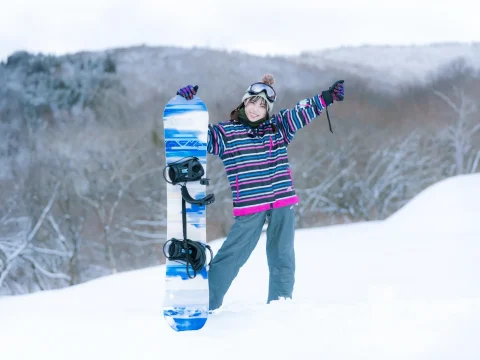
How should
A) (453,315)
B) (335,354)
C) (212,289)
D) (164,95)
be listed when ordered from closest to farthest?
(335,354), (453,315), (212,289), (164,95)

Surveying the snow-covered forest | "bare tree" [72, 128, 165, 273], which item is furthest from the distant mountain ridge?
"bare tree" [72, 128, 165, 273]

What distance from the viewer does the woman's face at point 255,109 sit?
228 centimetres

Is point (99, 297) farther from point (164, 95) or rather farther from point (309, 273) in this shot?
point (164, 95)

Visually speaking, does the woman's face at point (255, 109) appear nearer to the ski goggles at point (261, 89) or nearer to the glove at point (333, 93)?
the ski goggles at point (261, 89)

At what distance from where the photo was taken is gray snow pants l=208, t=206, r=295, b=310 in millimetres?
2236

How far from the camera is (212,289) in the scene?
7.43 feet

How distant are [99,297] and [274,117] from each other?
7.64ft

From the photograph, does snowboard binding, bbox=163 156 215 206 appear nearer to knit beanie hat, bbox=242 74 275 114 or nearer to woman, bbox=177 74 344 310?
woman, bbox=177 74 344 310

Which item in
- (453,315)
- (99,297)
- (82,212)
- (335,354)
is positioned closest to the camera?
(335,354)

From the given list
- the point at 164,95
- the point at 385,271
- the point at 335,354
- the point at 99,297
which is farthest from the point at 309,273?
the point at 164,95

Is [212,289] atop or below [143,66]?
below

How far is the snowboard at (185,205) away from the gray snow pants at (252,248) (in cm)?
16

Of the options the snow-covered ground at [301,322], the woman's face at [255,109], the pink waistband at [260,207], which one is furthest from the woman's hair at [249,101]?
the snow-covered ground at [301,322]

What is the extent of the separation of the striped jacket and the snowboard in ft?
0.44
